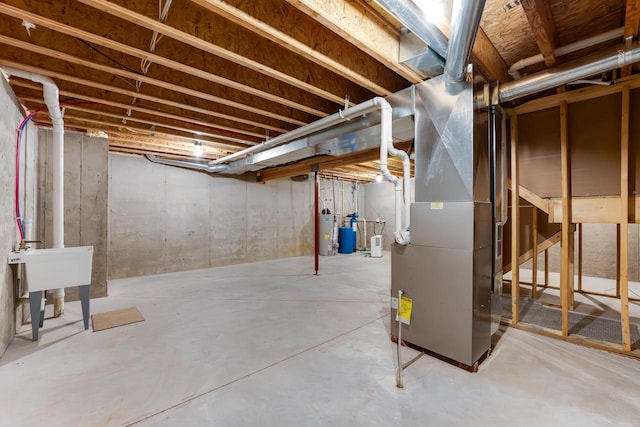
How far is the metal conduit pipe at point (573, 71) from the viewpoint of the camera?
1.73 metres

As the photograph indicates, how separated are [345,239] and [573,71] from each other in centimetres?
652

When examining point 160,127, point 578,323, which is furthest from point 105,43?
point 578,323

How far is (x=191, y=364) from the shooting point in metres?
2.12

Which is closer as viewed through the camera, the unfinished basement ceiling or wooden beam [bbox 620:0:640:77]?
wooden beam [bbox 620:0:640:77]

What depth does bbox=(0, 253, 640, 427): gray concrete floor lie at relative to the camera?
61.8 inches

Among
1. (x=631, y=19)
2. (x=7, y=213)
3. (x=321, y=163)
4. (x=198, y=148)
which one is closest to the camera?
(x=631, y=19)

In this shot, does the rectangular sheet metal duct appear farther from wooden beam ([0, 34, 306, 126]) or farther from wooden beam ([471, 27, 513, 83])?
wooden beam ([0, 34, 306, 126])

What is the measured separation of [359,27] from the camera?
1.81 metres

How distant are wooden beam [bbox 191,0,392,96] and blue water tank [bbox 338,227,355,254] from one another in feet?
19.3

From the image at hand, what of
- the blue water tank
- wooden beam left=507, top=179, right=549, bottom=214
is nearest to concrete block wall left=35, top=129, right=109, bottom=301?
wooden beam left=507, top=179, right=549, bottom=214

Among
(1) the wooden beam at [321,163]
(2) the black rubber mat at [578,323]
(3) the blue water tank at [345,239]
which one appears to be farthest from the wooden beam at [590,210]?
(3) the blue water tank at [345,239]

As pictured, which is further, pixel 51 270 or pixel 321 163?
pixel 321 163

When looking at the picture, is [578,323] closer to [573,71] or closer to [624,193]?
[624,193]

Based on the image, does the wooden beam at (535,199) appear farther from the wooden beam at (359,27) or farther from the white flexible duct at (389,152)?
the wooden beam at (359,27)
